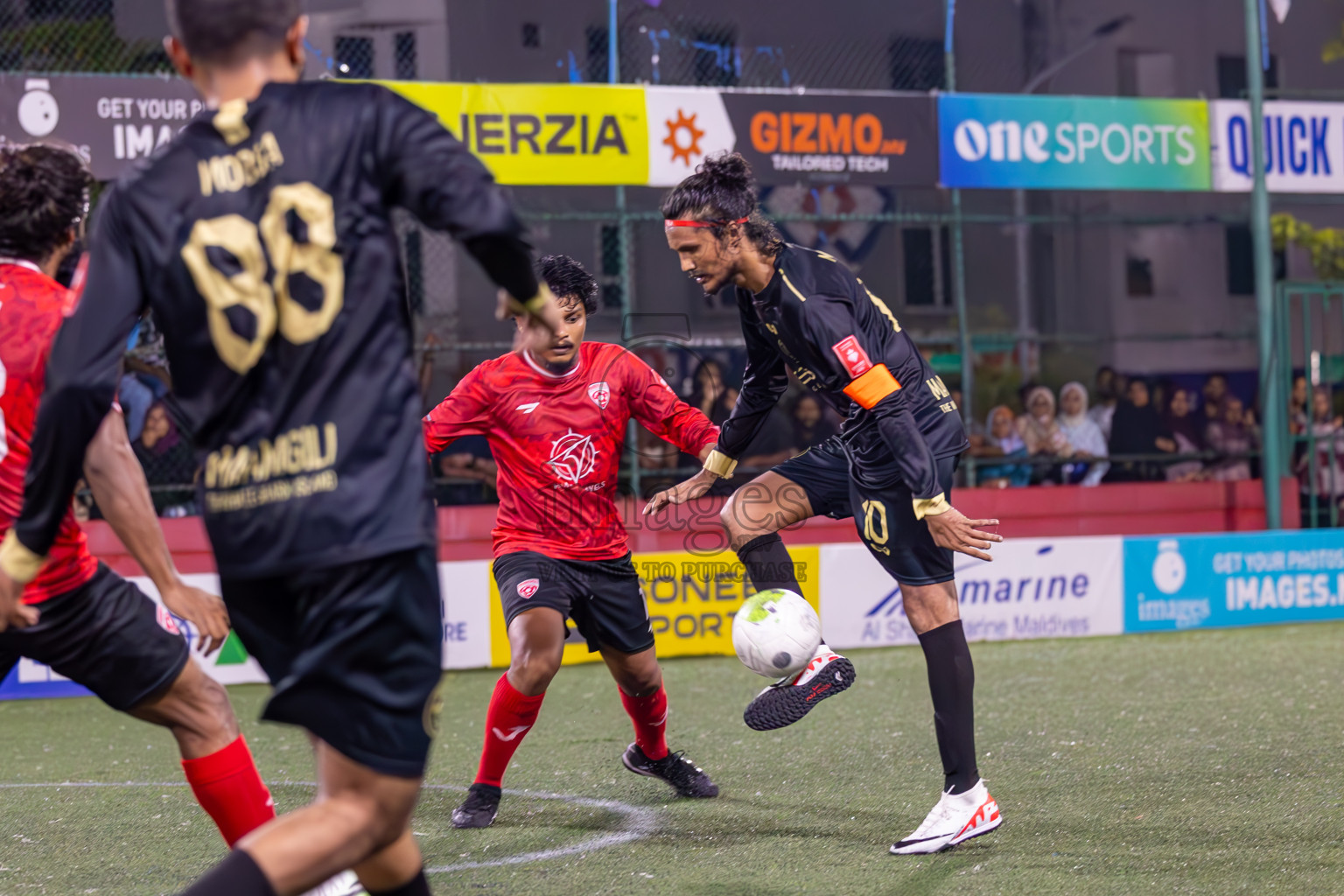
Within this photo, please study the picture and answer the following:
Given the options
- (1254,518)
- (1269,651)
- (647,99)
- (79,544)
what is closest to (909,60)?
(647,99)

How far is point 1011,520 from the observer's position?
11.1 meters

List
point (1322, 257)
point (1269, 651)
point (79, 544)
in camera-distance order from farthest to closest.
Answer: point (1322, 257), point (1269, 651), point (79, 544)

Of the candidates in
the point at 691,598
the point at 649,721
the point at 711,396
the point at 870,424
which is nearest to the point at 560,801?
the point at 649,721

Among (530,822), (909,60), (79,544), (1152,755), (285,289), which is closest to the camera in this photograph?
(285,289)

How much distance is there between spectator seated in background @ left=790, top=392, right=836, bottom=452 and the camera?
1128cm

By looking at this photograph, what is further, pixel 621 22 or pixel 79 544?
pixel 621 22

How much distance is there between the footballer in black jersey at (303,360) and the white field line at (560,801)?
1929 millimetres

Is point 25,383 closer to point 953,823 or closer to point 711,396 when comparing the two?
point 953,823

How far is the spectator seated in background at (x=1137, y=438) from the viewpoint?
12.0m

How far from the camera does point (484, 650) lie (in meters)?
9.13

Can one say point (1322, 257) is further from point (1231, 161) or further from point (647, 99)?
point (647, 99)

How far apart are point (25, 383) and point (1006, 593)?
7.83m

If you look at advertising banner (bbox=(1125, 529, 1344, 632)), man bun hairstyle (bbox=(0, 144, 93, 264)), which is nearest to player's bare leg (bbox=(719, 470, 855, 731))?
man bun hairstyle (bbox=(0, 144, 93, 264))

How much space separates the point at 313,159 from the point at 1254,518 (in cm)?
1108
